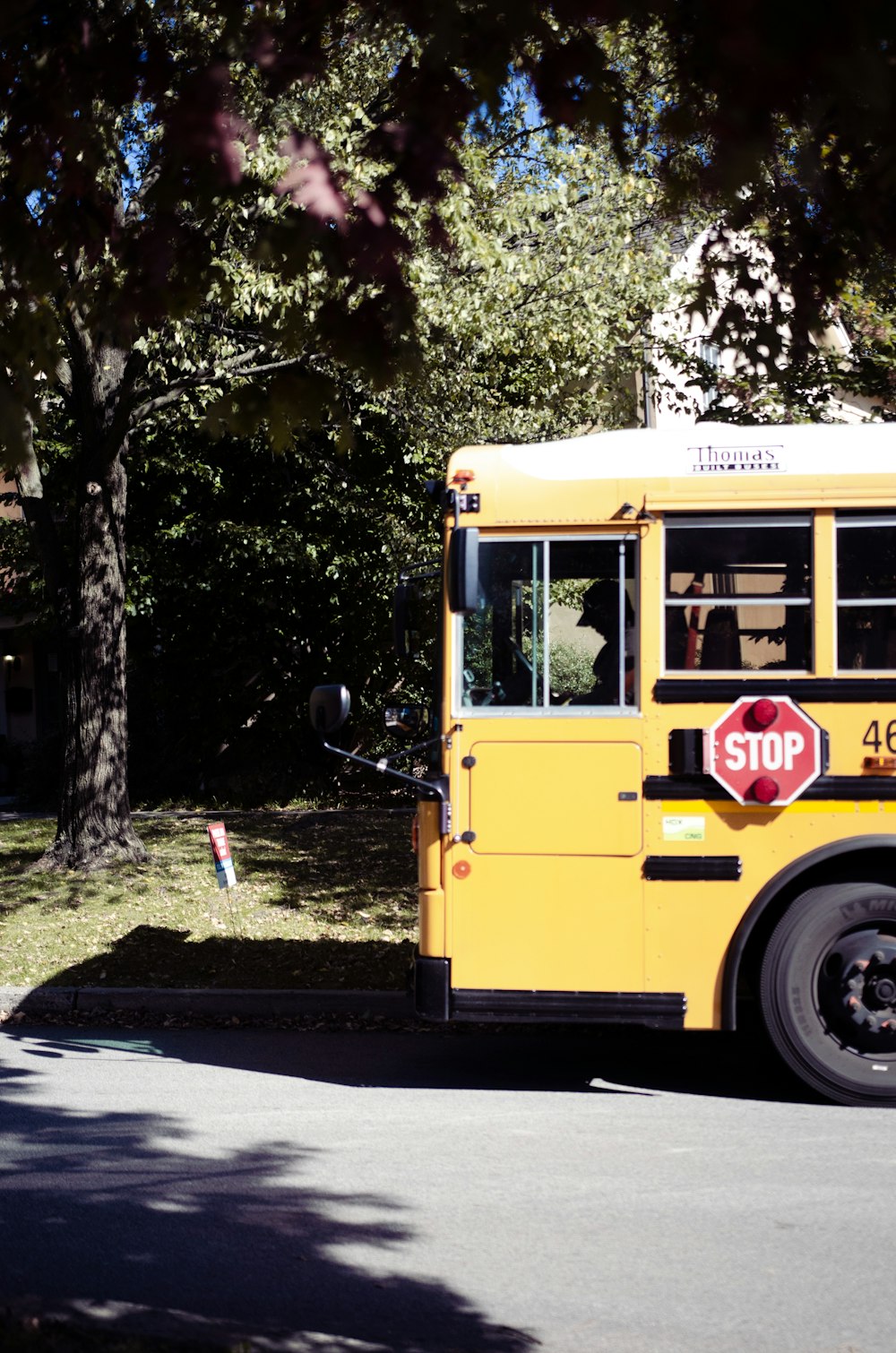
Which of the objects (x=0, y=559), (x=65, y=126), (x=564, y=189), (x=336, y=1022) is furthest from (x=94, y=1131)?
(x=0, y=559)

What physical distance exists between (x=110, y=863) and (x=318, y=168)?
32.7ft

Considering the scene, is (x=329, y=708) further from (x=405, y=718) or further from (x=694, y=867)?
(x=694, y=867)

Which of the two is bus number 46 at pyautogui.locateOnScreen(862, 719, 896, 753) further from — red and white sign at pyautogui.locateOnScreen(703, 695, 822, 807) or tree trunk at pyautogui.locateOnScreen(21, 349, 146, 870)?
tree trunk at pyautogui.locateOnScreen(21, 349, 146, 870)

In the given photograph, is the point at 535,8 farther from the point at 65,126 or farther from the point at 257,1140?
the point at 257,1140

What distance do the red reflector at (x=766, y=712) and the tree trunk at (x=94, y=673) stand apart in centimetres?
783

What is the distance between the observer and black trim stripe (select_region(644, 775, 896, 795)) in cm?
658

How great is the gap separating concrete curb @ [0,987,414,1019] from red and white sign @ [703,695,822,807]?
300cm

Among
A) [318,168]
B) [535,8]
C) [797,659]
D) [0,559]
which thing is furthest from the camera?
[0,559]

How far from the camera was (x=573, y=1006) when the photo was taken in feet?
22.0

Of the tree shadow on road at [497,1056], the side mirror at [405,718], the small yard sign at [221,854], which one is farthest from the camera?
the small yard sign at [221,854]

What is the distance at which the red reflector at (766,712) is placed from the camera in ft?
21.7

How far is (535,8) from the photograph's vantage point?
10.7ft

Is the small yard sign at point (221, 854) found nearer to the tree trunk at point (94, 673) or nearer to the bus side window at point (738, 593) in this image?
the tree trunk at point (94, 673)

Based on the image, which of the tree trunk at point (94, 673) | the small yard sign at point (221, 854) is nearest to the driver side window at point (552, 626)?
the small yard sign at point (221, 854)
